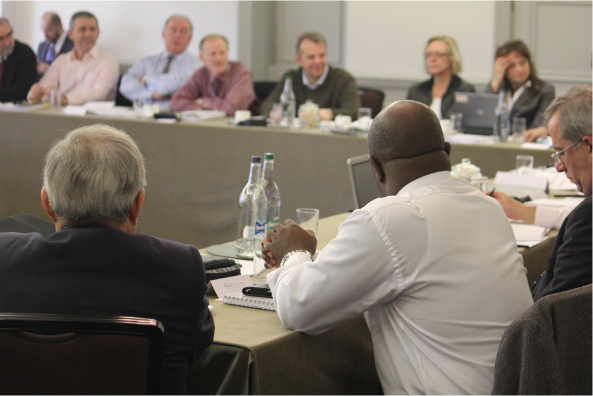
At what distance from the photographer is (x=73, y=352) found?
0.93 m

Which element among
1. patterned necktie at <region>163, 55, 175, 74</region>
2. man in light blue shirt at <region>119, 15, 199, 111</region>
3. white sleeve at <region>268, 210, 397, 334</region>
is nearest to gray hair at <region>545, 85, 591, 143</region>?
white sleeve at <region>268, 210, 397, 334</region>

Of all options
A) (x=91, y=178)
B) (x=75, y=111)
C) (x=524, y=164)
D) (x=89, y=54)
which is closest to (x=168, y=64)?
(x=89, y=54)

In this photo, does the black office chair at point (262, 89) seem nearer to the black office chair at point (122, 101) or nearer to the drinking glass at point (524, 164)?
the black office chair at point (122, 101)

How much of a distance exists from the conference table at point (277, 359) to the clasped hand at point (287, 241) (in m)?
0.15

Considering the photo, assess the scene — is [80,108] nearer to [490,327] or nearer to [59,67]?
[59,67]

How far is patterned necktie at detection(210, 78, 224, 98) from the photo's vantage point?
4.86m

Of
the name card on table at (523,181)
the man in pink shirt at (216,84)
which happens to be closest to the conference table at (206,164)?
the name card on table at (523,181)

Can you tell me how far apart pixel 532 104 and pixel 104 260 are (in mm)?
3415

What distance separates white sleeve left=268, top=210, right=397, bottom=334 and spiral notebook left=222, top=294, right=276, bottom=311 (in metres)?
0.17

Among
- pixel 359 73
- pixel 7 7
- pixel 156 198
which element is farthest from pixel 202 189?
pixel 7 7

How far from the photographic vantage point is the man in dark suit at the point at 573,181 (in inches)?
59.4

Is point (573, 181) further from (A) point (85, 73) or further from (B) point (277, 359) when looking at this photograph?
(A) point (85, 73)

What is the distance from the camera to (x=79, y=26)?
5488mm

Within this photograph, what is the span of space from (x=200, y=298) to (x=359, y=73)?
5099mm
